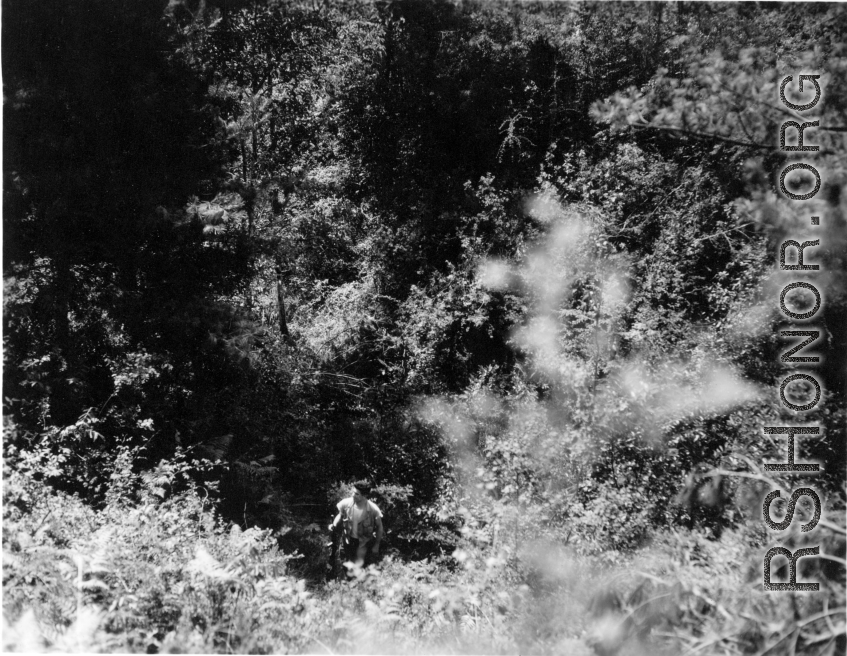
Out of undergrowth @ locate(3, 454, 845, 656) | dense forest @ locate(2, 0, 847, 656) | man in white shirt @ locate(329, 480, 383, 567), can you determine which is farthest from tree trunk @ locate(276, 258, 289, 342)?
undergrowth @ locate(3, 454, 845, 656)

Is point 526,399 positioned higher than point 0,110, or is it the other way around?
point 0,110

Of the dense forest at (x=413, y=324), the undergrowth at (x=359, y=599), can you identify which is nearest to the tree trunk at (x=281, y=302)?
the dense forest at (x=413, y=324)

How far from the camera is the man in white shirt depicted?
6.35m

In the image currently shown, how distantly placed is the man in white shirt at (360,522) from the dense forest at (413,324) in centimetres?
59

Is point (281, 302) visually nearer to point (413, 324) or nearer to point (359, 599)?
point (413, 324)

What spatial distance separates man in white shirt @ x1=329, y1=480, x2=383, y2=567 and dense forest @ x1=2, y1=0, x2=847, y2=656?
0.59 meters

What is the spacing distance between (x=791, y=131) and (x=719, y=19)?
676 cm

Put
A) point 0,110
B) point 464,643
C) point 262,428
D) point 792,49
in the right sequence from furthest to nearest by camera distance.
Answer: point 262,428 < point 792,49 < point 0,110 < point 464,643

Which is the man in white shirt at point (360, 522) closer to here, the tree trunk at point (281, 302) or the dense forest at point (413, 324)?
the dense forest at point (413, 324)

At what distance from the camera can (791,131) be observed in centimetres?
386

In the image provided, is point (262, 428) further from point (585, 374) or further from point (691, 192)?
point (691, 192)

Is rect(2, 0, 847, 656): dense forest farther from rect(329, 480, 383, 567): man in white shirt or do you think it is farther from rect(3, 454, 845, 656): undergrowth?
rect(329, 480, 383, 567): man in white shirt

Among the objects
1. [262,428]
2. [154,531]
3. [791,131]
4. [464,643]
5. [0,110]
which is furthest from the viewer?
[262,428]

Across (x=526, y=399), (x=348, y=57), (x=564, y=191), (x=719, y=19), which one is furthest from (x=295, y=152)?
(x=719, y=19)
